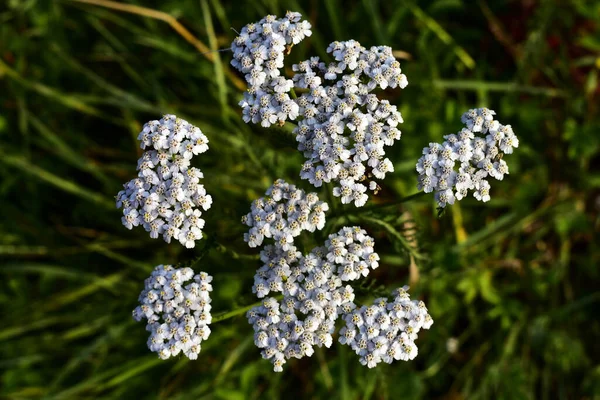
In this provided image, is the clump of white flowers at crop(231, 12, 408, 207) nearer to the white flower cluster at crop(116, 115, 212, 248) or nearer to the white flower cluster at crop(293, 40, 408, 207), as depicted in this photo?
the white flower cluster at crop(293, 40, 408, 207)

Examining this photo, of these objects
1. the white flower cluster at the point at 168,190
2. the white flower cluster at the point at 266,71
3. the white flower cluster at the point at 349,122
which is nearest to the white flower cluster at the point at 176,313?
the white flower cluster at the point at 168,190

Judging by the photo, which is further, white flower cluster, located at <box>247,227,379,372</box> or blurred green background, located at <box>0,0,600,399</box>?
blurred green background, located at <box>0,0,600,399</box>

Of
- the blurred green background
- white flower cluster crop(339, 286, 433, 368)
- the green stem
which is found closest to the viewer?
white flower cluster crop(339, 286, 433, 368)

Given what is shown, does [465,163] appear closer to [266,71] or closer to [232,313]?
[266,71]

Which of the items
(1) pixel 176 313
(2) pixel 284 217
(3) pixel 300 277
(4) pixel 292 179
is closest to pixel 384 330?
(3) pixel 300 277

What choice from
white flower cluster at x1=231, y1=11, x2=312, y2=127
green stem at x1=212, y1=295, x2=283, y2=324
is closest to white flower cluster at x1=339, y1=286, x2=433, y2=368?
green stem at x1=212, y1=295, x2=283, y2=324

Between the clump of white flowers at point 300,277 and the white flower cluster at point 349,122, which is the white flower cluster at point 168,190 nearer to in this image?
the clump of white flowers at point 300,277
